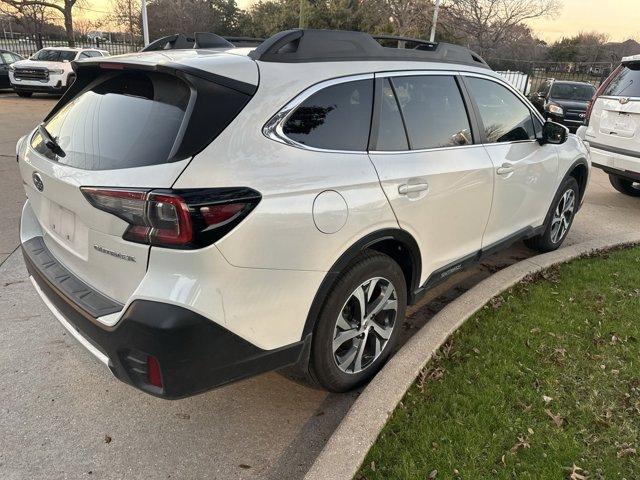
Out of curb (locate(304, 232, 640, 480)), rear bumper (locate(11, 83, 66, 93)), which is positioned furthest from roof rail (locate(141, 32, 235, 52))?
rear bumper (locate(11, 83, 66, 93))

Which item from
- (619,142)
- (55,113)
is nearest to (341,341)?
(55,113)

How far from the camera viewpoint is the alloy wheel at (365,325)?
9.05ft

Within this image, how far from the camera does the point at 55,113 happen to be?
292 cm

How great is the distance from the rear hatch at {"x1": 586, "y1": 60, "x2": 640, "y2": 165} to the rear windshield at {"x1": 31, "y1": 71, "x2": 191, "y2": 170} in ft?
20.1

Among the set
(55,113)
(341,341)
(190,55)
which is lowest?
(341,341)

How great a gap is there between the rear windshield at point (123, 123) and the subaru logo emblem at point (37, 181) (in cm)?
11

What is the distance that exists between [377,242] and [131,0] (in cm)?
3852

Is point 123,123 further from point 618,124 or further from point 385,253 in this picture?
point 618,124

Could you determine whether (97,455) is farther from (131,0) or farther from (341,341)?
(131,0)

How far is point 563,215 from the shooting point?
502 cm

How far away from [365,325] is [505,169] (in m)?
1.66

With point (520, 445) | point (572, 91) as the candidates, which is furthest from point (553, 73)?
point (520, 445)

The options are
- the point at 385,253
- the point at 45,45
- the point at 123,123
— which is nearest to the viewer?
the point at 123,123

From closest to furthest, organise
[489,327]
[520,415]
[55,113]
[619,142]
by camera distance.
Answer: [520,415] → [55,113] → [489,327] → [619,142]
